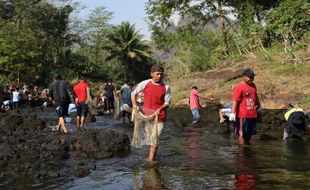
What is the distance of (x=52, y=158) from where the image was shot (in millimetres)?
10680

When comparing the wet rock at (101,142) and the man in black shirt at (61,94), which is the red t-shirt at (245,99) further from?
the man in black shirt at (61,94)

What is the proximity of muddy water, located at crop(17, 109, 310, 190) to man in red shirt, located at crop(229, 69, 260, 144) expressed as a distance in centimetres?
72

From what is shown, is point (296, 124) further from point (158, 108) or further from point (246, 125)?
point (158, 108)

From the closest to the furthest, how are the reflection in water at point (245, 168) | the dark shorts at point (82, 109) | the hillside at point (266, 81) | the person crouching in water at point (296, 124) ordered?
the reflection in water at point (245, 168) < the person crouching in water at point (296, 124) < the dark shorts at point (82, 109) < the hillside at point (266, 81)

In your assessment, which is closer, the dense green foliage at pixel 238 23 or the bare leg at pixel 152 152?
the bare leg at pixel 152 152

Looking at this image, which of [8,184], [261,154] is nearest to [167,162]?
Answer: [261,154]

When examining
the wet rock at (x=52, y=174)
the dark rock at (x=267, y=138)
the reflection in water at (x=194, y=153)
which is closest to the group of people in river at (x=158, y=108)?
the dark rock at (x=267, y=138)

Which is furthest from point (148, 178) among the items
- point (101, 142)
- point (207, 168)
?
point (101, 142)

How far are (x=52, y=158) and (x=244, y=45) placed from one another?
90.8ft

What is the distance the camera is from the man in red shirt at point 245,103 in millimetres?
10859

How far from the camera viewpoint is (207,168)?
946 centimetres

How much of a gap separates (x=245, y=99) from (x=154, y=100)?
2.37 meters

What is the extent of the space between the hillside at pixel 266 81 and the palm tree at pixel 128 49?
81.6 feet

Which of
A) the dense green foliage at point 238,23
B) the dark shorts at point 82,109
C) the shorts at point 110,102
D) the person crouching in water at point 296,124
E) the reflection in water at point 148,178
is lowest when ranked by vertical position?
the reflection in water at point 148,178
